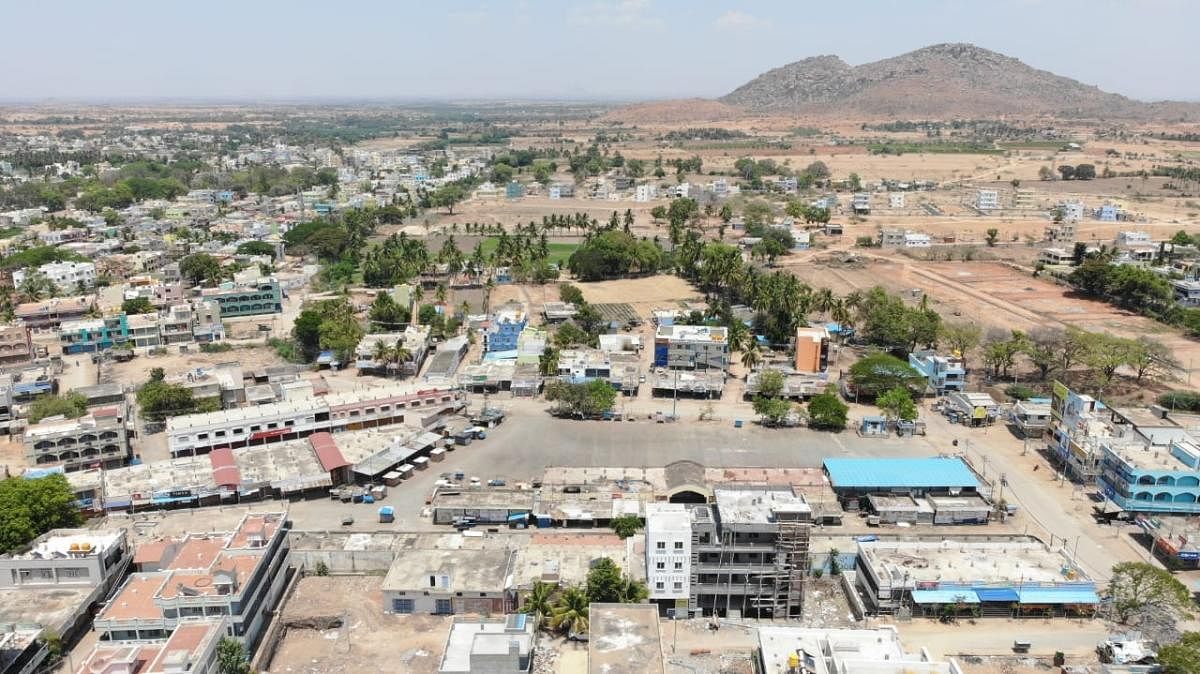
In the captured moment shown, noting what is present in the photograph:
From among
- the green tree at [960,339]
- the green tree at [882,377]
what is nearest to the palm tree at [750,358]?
the green tree at [882,377]

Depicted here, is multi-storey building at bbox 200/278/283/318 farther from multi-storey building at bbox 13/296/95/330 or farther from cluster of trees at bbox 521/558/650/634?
cluster of trees at bbox 521/558/650/634

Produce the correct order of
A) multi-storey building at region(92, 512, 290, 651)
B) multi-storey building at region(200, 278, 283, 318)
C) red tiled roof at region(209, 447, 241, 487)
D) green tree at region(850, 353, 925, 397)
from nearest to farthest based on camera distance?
multi-storey building at region(92, 512, 290, 651) → red tiled roof at region(209, 447, 241, 487) → green tree at region(850, 353, 925, 397) → multi-storey building at region(200, 278, 283, 318)

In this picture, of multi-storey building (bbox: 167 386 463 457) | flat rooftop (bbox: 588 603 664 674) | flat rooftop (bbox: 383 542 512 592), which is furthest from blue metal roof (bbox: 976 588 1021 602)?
multi-storey building (bbox: 167 386 463 457)

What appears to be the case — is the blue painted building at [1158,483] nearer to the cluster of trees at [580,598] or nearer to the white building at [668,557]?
the white building at [668,557]

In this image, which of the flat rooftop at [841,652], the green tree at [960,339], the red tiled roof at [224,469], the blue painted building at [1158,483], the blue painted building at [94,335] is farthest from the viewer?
the blue painted building at [94,335]

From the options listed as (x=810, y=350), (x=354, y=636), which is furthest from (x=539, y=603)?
(x=810, y=350)

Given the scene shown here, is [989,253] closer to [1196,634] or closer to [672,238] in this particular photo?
[672,238]
